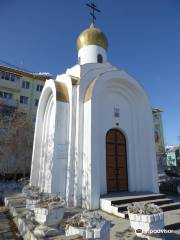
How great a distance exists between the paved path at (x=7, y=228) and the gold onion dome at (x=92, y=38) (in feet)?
32.8

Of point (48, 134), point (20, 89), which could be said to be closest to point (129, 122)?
point (48, 134)

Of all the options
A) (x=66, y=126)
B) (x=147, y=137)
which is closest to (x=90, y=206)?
(x=66, y=126)

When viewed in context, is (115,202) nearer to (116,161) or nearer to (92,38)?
(116,161)

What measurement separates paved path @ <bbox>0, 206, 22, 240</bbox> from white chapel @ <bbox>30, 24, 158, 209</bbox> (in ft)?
6.08

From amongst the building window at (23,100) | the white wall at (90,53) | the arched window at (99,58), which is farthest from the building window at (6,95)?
the arched window at (99,58)

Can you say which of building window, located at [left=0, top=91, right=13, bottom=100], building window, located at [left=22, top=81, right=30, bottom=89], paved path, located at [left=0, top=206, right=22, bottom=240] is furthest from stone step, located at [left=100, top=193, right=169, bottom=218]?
building window, located at [left=22, top=81, right=30, bottom=89]

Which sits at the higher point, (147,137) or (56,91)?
(56,91)

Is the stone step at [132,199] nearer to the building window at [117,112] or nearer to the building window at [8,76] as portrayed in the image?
the building window at [117,112]

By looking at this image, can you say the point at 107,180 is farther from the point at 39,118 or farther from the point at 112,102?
the point at 39,118

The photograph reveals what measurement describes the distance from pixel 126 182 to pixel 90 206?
284 cm

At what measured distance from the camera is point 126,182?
9.95 metres

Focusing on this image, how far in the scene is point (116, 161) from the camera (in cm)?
988

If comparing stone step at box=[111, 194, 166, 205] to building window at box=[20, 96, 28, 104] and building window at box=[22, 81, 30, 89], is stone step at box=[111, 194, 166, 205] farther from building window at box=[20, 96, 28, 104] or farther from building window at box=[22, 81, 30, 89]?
building window at box=[22, 81, 30, 89]

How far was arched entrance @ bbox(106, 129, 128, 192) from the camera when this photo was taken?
953 cm
